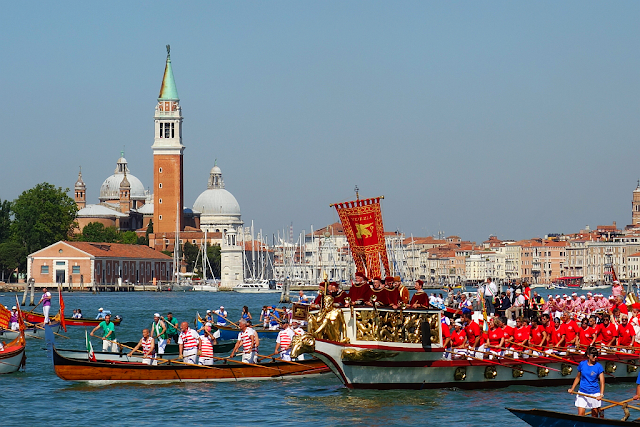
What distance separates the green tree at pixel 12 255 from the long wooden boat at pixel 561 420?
8987cm

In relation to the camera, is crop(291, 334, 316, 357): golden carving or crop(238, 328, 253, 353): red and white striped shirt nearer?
crop(291, 334, 316, 357): golden carving

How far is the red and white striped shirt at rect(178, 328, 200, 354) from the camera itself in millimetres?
21266

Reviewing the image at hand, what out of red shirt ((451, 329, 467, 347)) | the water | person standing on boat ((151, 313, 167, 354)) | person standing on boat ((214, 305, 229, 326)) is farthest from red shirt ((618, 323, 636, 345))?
Answer: person standing on boat ((214, 305, 229, 326))

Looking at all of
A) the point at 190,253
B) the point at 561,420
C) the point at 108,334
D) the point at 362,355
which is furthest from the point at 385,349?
the point at 190,253

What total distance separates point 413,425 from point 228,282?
4013 inches

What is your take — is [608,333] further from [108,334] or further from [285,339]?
[108,334]

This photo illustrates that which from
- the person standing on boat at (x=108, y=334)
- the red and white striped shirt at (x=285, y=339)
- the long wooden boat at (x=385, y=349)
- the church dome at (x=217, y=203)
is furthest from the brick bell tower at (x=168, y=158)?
the long wooden boat at (x=385, y=349)

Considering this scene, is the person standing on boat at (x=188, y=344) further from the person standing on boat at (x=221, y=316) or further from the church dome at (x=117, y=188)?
the church dome at (x=117, y=188)

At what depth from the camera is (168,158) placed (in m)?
122

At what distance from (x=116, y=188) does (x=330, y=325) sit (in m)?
139

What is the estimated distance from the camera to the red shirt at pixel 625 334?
70.7ft

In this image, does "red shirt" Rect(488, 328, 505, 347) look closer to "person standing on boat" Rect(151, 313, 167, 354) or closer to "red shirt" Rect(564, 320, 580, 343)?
"red shirt" Rect(564, 320, 580, 343)

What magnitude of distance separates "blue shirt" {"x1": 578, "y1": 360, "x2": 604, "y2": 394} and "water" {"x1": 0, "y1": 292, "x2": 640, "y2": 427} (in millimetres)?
4053

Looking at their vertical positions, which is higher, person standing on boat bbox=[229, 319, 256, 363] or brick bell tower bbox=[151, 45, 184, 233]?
brick bell tower bbox=[151, 45, 184, 233]
